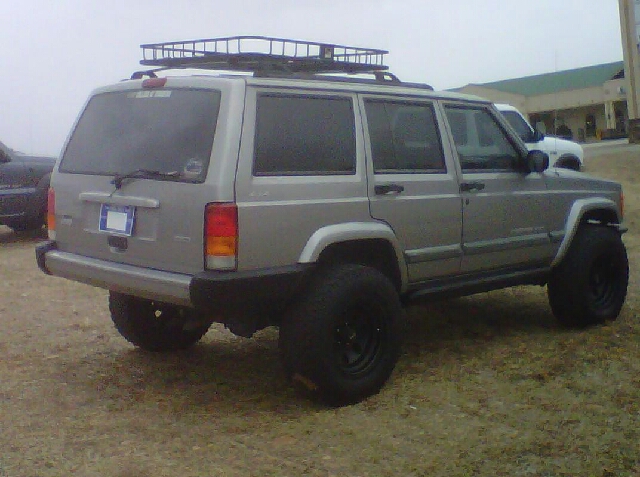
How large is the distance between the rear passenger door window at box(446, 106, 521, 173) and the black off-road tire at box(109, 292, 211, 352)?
2.03 m

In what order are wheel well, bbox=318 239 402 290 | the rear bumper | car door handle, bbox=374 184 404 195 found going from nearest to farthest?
the rear bumper, wheel well, bbox=318 239 402 290, car door handle, bbox=374 184 404 195

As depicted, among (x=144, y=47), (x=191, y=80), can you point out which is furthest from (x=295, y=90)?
(x=144, y=47)

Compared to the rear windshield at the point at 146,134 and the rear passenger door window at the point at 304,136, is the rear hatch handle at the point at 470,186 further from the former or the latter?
the rear windshield at the point at 146,134

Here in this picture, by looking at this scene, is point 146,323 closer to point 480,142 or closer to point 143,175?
point 143,175

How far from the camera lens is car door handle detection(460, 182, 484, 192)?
17.6ft

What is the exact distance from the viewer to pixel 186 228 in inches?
166

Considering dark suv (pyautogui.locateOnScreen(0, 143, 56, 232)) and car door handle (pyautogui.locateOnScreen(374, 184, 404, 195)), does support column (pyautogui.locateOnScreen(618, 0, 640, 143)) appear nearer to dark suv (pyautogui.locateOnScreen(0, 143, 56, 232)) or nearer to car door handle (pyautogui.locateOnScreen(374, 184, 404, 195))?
dark suv (pyautogui.locateOnScreen(0, 143, 56, 232))

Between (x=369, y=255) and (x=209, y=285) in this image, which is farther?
(x=369, y=255)

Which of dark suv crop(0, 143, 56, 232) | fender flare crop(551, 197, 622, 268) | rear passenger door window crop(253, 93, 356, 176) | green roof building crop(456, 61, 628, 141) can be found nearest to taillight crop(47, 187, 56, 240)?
rear passenger door window crop(253, 93, 356, 176)

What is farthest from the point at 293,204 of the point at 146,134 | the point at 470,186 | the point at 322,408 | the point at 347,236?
the point at 470,186

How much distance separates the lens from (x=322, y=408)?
4613 mm

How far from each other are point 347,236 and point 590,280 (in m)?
2.59

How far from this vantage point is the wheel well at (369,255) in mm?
4738

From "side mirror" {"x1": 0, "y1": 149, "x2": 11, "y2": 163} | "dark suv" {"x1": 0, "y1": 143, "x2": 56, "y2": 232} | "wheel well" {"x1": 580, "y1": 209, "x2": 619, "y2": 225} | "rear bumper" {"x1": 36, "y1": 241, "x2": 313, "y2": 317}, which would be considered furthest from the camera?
"side mirror" {"x1": 0, "y1": 149, "x2": 11, "y2": 163}
